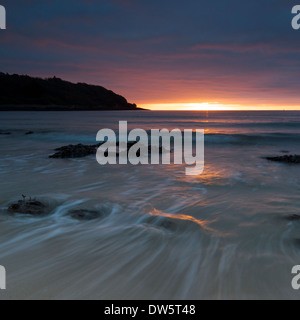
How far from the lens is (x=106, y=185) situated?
591cm

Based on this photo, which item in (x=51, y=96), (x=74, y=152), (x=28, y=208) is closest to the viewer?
(x=28, y=208)

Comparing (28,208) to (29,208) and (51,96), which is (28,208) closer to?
(29,208)

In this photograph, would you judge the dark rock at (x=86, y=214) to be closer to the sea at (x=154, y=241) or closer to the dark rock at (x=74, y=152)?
the sea at (x=154, y=241)

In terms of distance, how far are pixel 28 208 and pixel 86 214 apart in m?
0.93

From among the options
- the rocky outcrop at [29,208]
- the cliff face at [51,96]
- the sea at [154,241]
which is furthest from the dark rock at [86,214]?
the cliff face at [51,96]

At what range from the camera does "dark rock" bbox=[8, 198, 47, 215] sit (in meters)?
4.00

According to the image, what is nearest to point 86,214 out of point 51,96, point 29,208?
point 29,208

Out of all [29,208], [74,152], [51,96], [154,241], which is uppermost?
[51,96]

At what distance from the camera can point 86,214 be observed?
4.09m

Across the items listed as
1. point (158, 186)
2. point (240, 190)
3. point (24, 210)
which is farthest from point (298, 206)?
point (24, 210)

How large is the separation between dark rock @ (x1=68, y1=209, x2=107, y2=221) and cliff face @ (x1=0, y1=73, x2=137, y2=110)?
110962mm

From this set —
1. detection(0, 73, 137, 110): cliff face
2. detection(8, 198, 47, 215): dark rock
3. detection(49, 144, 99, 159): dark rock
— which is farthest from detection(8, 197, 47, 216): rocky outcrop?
detection(0, 73, 137, 110): cliff face
